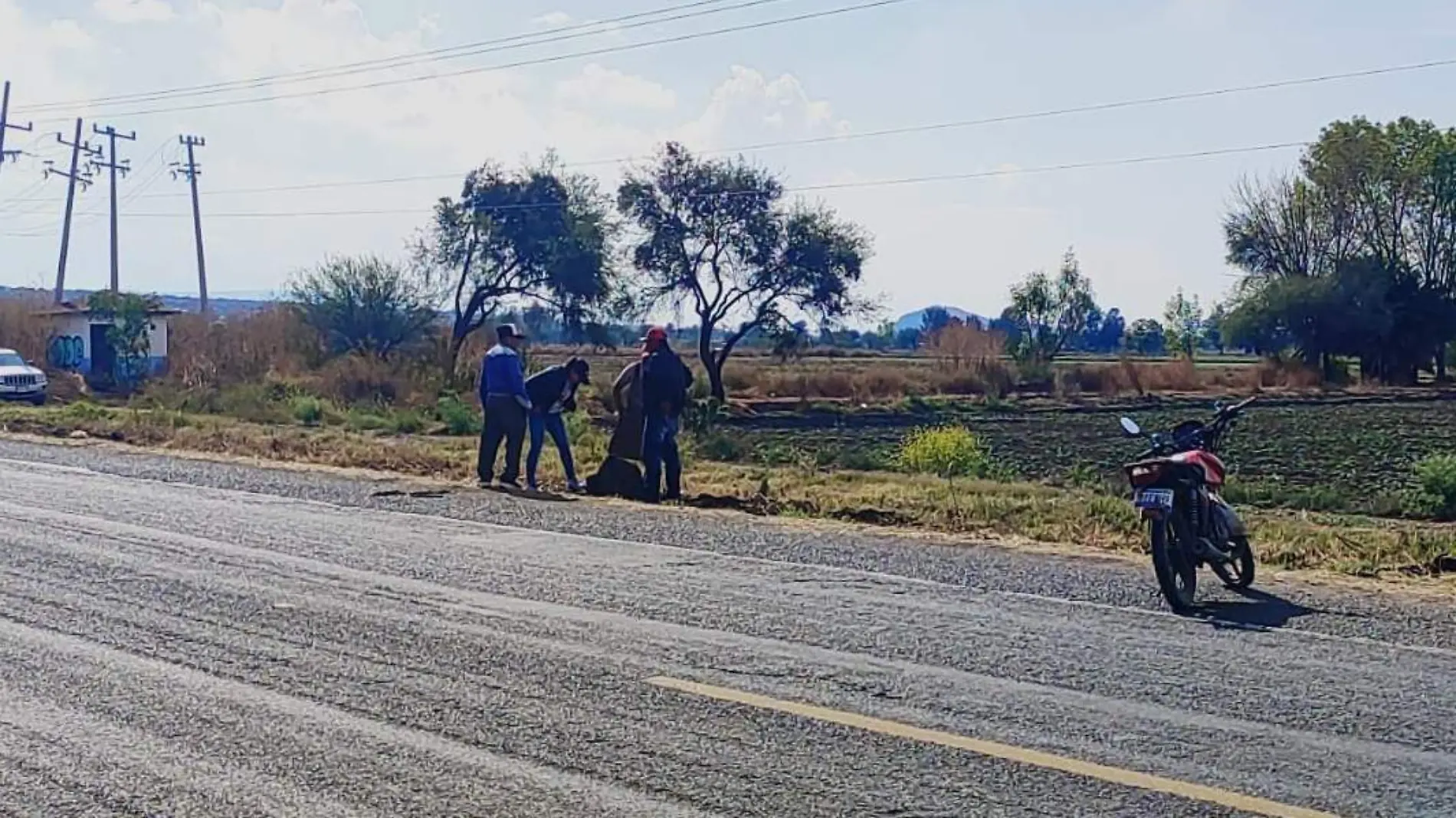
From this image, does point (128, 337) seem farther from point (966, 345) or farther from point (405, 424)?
point (966, 345)

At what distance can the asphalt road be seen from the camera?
19.9ft

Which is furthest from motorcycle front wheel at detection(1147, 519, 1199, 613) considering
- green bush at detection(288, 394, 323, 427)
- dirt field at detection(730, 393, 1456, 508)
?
green bush at detection(288, 394, 323, 427)

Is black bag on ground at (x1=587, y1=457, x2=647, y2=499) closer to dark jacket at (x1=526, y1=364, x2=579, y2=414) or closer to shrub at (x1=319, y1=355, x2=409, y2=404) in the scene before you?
dark jacket at (x1=526, y1=364, x2=579, y2=414)

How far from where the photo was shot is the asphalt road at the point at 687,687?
605 centimetres

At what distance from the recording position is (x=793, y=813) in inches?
226

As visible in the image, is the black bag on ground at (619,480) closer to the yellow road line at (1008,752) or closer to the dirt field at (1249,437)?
the dirt field at (1249,437)

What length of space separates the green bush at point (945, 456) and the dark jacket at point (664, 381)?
7.84m

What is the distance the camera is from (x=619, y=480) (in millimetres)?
18141

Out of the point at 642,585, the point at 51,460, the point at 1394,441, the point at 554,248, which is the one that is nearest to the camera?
the point at 642,585

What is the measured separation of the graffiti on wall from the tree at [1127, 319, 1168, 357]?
9687 centimetres

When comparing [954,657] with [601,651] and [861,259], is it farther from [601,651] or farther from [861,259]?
[861,259]

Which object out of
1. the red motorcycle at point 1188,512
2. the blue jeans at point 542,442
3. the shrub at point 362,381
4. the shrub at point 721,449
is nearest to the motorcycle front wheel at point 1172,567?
the red motorcycle at point 1188,512

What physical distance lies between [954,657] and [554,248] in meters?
52.7

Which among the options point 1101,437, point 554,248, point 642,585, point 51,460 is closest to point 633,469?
point 642,585
